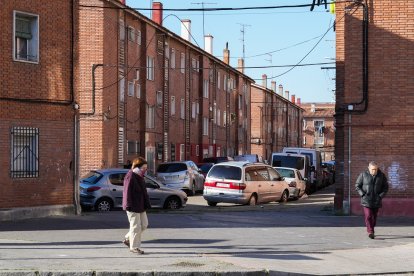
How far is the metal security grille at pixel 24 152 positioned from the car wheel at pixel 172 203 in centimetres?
643

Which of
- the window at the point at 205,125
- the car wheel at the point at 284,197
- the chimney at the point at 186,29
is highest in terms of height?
the chimney at the point at 186,29

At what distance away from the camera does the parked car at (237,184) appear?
25672 mm

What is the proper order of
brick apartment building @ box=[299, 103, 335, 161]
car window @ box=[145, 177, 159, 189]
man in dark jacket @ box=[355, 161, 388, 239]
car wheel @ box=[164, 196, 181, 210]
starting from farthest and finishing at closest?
brick apartment building @ box=[299, 103, 335, 161] → car wheel @ box=[164, 196, 181, 210] → car window @ box=[145, 177, 159, 189] → man in dark jacket @ box=[355, 161, 388, 239]

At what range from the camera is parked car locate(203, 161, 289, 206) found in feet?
84.2

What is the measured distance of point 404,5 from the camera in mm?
21234

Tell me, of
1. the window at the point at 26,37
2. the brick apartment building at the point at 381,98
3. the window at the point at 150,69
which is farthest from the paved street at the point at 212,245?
the window at the point at 150,69

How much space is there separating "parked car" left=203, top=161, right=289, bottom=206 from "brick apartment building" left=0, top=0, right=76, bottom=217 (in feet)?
23.7

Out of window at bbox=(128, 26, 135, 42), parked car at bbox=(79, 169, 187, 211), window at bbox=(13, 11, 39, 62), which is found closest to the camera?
window at bbox=(13, 11, 39, 62)

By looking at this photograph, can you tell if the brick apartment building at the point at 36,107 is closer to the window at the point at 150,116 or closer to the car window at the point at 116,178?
the car window at the point at 116,178

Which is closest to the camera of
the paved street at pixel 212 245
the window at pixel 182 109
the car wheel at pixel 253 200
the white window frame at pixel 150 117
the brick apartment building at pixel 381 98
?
the paved street at pixel 212 245

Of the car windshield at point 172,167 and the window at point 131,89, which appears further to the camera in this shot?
the window at point 131,89

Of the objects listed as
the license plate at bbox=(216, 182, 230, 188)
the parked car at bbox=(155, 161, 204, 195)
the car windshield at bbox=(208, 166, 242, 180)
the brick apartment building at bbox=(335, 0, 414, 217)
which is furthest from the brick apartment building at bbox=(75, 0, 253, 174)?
the brick apartment building at bbox=(335, 0, 414, 217)

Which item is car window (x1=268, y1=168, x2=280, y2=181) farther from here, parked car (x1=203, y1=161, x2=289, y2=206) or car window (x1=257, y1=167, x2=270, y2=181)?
parked car (x1=203, y1=161, x2=289, y2=206)

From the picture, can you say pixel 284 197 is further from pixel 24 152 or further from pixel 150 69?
pixel 150 69
